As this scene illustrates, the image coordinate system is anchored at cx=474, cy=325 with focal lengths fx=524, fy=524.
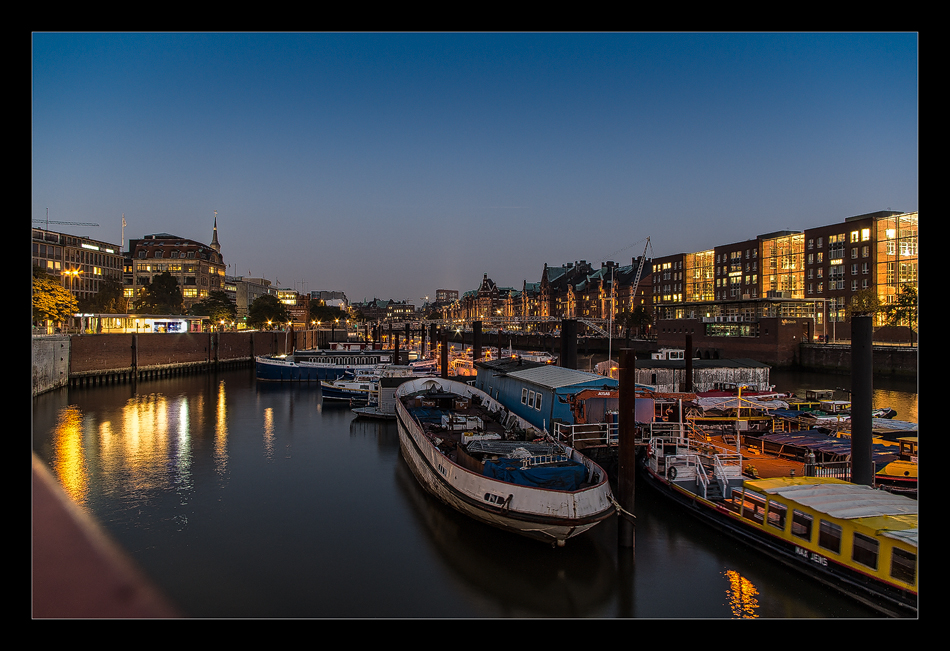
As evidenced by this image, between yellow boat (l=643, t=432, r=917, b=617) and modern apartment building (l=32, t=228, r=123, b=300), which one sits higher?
modern apartment building (l=32, t=228, r=123, b=300)

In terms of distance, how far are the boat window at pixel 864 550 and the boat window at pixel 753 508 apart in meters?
2.94

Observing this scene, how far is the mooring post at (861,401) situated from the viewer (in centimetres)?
1541

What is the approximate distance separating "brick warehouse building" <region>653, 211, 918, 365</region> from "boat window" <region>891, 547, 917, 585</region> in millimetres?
75577

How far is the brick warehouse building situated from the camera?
81250 mm

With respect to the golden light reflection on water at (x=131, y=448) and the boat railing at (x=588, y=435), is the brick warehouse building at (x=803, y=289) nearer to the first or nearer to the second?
the boat railing at (x=588, y=435)

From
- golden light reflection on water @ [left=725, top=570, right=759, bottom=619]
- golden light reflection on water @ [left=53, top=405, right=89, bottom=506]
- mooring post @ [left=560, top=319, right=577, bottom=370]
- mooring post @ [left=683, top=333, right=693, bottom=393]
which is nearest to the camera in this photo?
golden light reflection on water @ [left=725, top=570, right=759, bottom=619]

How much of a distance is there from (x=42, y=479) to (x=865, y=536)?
33083 millimetres

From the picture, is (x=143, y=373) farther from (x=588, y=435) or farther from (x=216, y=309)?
(x=588, y=435)

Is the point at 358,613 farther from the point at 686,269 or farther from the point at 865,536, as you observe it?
the point at 686,269

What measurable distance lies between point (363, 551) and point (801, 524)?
1291 cm

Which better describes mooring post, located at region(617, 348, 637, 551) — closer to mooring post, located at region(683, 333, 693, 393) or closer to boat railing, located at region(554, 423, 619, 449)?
boat railing, located at region(554, 423, 619, 449)

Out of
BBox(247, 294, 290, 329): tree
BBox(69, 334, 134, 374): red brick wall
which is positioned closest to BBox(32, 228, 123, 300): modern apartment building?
BBox(247, 294, 290, 329): tree

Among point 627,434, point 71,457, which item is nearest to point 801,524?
point 627,434
